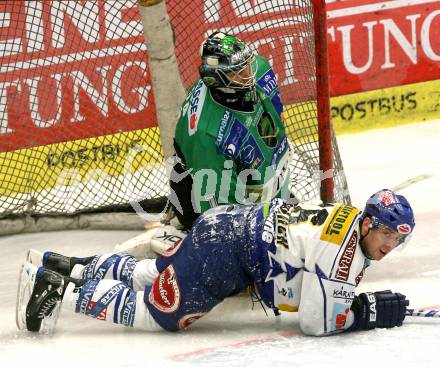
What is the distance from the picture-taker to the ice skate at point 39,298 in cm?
399

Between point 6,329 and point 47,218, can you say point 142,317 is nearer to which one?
point 6,329

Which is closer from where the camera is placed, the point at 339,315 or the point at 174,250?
the point at 339,315

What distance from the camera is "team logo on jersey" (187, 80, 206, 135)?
14.2 feet

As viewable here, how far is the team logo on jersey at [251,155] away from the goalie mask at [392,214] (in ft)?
2.56

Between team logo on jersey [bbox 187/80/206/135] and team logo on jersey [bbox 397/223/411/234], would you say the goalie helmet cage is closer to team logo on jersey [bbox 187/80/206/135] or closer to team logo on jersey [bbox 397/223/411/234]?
team logo on jersey [bbox 187/80/206/135]

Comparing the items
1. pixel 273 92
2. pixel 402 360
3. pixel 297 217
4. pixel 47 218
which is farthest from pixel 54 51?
pixel 402 360

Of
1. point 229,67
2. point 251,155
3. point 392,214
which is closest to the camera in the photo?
point 392,214

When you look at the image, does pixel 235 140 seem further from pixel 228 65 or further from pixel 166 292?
pixel 166 292

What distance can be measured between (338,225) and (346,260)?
4.8 inches

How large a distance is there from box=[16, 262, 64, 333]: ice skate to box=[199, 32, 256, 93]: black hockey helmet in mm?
991

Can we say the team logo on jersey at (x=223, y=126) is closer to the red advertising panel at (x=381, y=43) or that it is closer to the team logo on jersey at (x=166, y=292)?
the team logo on jersey at (x=166, y=292)

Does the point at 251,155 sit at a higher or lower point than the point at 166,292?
higher

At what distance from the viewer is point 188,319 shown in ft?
12.8

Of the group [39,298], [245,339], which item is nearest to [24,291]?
[39,298]
